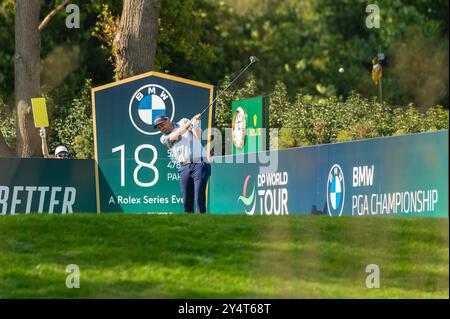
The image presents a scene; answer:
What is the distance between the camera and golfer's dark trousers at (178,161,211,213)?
2012 centimetres

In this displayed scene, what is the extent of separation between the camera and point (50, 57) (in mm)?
44844

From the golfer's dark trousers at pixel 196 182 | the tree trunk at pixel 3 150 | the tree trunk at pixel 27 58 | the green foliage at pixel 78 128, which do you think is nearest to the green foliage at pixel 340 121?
the green foliage at pixel 78 128

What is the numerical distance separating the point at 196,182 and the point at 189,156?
16.8 inches

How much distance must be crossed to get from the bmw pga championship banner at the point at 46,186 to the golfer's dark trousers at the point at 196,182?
396 centimetres

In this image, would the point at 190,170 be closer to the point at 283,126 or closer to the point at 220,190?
the point at 220,190

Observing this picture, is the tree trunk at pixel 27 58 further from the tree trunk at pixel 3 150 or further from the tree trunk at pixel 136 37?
the tree trunk at pixel 136 37

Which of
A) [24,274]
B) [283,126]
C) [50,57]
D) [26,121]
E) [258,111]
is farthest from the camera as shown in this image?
[50,57]

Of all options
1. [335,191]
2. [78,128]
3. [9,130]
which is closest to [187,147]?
[335,191]

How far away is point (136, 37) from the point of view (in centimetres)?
2786

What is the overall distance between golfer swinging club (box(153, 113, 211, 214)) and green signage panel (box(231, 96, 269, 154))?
252 centimetres

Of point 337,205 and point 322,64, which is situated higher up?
point 322,64
